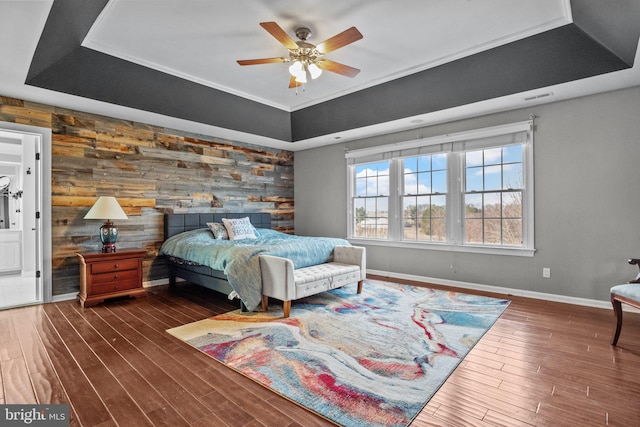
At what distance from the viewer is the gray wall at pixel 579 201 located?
3.59m

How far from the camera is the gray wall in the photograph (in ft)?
11.8

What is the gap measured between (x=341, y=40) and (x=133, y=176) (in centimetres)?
362

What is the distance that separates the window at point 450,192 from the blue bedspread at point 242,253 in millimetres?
1331

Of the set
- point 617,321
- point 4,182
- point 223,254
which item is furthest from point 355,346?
point 4,182

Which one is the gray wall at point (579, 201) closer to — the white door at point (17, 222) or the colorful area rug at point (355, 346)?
the colorful area rug at point (355, 346)

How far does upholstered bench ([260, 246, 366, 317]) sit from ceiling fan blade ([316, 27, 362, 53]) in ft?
6.84

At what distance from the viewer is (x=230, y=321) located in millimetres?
3328

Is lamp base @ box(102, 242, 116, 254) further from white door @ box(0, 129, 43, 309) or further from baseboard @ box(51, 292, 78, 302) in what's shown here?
white door @ box(0, 129, 43, 309)

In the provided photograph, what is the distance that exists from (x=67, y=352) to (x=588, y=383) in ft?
12.6

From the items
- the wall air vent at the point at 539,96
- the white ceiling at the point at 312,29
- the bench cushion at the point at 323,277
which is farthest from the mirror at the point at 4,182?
the wall air vent at the point at 539,96

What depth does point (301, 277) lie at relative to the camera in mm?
3604

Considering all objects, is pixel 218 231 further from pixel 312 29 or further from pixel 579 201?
pixel 579 201

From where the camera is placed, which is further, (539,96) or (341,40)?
(539,96)

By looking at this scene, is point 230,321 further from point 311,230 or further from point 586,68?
point 586,68
